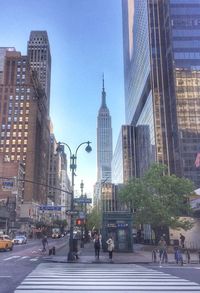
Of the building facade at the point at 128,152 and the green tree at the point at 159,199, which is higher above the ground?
the building facade at the point at 128,152

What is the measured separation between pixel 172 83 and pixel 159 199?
204 ft

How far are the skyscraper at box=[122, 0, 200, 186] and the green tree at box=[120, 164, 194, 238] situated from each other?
47.6 meters

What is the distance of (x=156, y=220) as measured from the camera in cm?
4291

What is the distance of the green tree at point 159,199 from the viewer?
42.4 m

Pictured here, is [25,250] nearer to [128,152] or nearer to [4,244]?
[4,244]

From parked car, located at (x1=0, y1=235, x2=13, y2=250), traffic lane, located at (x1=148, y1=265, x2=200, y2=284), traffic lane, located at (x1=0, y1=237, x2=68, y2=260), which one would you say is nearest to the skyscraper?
traffic lane, located at (x1=0, y1=237, x2=68, y2=260)

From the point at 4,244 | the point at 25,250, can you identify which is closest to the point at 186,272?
the point at 4,244

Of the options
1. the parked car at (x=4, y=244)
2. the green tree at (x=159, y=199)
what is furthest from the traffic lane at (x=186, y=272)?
the parked car at (x=4, y=244)

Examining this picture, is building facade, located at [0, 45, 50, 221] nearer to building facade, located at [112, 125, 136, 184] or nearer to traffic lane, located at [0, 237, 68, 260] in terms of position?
building facade, located at [112, 125, 136, 184]

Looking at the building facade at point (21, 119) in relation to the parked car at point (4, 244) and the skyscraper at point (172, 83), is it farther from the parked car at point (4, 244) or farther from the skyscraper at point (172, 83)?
the parked car at point (4, 244)

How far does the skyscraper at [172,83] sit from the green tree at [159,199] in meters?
47.6

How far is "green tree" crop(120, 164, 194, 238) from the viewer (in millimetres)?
42375

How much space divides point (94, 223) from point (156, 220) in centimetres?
5551

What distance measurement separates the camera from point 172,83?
100000 millimetres
